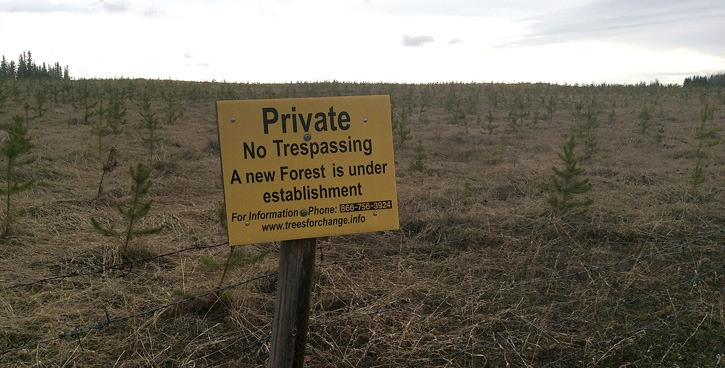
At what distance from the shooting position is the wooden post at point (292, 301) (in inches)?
92.2

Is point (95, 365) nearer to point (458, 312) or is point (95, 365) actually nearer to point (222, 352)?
point (222, 352)

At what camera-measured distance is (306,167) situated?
7.22ft

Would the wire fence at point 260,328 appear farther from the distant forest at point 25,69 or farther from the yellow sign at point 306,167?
the distant forest at point 25,69

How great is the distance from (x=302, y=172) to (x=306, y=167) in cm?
3

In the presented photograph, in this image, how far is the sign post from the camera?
212cm

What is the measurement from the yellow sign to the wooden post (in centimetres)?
15

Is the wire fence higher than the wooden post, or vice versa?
the wooden post

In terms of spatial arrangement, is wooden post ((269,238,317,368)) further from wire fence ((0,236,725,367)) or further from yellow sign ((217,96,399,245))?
wire fence ((0,236,725,367))

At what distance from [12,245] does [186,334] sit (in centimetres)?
258

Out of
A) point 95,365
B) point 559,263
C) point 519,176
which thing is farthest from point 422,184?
point 95,365

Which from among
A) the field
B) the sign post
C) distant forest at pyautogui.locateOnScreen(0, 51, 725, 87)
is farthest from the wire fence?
distant forest at pyautogui.locateOnScreen(0, 51, 725, 87)

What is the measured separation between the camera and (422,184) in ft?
27.2

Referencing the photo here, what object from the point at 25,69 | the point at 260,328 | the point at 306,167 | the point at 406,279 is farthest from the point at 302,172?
the point at 25,69

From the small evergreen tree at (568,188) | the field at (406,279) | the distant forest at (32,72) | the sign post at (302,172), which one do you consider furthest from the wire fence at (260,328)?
the distant forest at (32,72)
